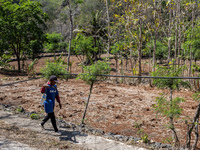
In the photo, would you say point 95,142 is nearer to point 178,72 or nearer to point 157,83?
point 157,83

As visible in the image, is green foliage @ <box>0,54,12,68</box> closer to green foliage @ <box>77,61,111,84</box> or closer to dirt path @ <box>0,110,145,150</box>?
dirt path @ <box>0,110,145,150</box>

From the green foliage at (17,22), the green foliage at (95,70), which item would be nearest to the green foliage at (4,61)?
the green foliage at (17,22)

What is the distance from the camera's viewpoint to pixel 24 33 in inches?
785

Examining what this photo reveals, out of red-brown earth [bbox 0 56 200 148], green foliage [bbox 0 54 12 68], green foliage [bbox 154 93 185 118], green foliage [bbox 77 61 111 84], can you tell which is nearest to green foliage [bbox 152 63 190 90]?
green foliage [bbox 154 93 185 118]

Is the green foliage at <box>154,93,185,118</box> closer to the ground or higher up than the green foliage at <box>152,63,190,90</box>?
closer to the ground

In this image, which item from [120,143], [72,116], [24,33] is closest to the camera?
[120,143]

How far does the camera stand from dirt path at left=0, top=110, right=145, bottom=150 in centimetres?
462

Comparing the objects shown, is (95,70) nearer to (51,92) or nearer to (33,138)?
(51,92)

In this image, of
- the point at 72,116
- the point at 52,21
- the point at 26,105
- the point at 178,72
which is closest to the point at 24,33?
the point at 26,105

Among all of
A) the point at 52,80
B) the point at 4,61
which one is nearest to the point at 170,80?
the point at 52,80

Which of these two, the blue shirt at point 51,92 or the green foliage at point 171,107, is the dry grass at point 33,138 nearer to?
the blue shirt at point 51,92

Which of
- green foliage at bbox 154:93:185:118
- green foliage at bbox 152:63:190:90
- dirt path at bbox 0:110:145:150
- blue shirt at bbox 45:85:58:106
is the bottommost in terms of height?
dirt path at bbox 0:110:145:150

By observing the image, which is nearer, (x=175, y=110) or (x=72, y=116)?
(x=175, y=110)

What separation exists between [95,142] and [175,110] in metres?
1.98
